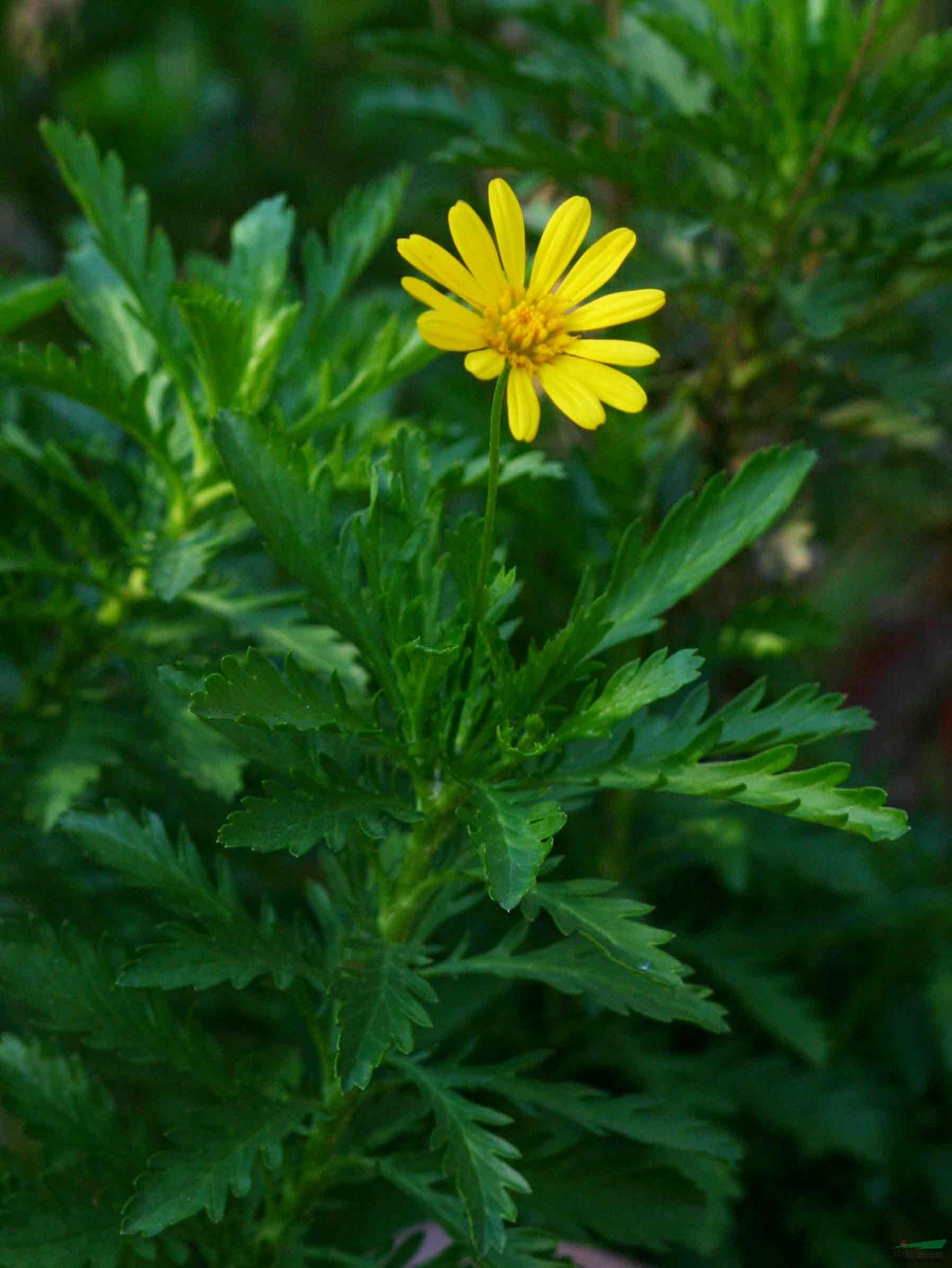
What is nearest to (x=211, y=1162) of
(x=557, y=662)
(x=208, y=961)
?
(x=208, y=961)

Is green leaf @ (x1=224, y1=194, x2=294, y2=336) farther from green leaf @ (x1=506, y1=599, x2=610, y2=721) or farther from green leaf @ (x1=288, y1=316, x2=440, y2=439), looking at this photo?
green leaf @ (x1=506, y1=599, x2=610, y2=721)

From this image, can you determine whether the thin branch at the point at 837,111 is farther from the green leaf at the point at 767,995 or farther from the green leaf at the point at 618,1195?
the green leaf at the point at 618,1195

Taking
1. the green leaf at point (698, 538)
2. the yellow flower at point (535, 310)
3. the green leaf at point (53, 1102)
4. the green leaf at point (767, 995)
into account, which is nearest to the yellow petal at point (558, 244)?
the yellow flower at point (535, 310)

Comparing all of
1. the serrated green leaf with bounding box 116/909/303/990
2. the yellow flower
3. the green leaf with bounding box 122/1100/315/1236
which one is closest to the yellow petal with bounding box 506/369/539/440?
the yellow flower

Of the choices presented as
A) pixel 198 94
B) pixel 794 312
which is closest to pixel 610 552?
pixel 794 312

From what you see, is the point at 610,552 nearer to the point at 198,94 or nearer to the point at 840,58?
the point at 840,58

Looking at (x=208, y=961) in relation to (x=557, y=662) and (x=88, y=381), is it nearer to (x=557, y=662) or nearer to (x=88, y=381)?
(x=557, y=662)
